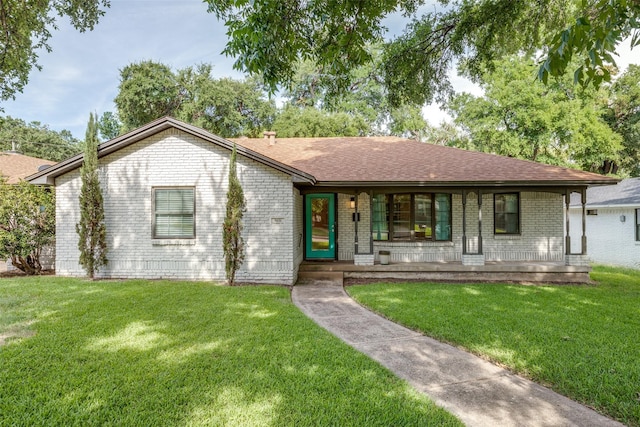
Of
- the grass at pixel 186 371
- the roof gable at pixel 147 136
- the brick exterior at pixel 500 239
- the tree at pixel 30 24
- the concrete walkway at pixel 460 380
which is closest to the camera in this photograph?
the grass at pixel 186 371

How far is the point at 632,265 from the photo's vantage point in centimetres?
1483

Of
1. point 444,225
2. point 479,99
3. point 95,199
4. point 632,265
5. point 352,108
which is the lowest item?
point 632,265

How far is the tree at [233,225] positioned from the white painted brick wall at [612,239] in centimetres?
1617

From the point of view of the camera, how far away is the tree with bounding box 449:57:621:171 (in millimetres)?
20484

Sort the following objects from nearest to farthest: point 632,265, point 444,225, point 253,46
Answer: point 253,46, point 444,225, point 632,265

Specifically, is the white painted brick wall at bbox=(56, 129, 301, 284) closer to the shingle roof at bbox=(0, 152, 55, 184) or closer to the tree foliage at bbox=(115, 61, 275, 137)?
the shingle roof at bbox=(0, 152, 55, 184)

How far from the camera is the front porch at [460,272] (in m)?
10.0

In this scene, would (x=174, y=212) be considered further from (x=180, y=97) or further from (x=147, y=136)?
(x=180, y=97)

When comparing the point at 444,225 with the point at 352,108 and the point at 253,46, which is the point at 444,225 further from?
the point at 352,108

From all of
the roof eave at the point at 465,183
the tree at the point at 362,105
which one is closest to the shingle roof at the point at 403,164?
the roof eave at the point at 465,183

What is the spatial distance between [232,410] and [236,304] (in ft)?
12.4

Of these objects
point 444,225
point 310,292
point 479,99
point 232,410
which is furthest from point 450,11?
point 479,99

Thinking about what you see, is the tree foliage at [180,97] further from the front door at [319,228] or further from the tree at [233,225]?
the tree at [233,225]

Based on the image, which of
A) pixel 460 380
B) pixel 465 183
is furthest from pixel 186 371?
pixel 465 183
